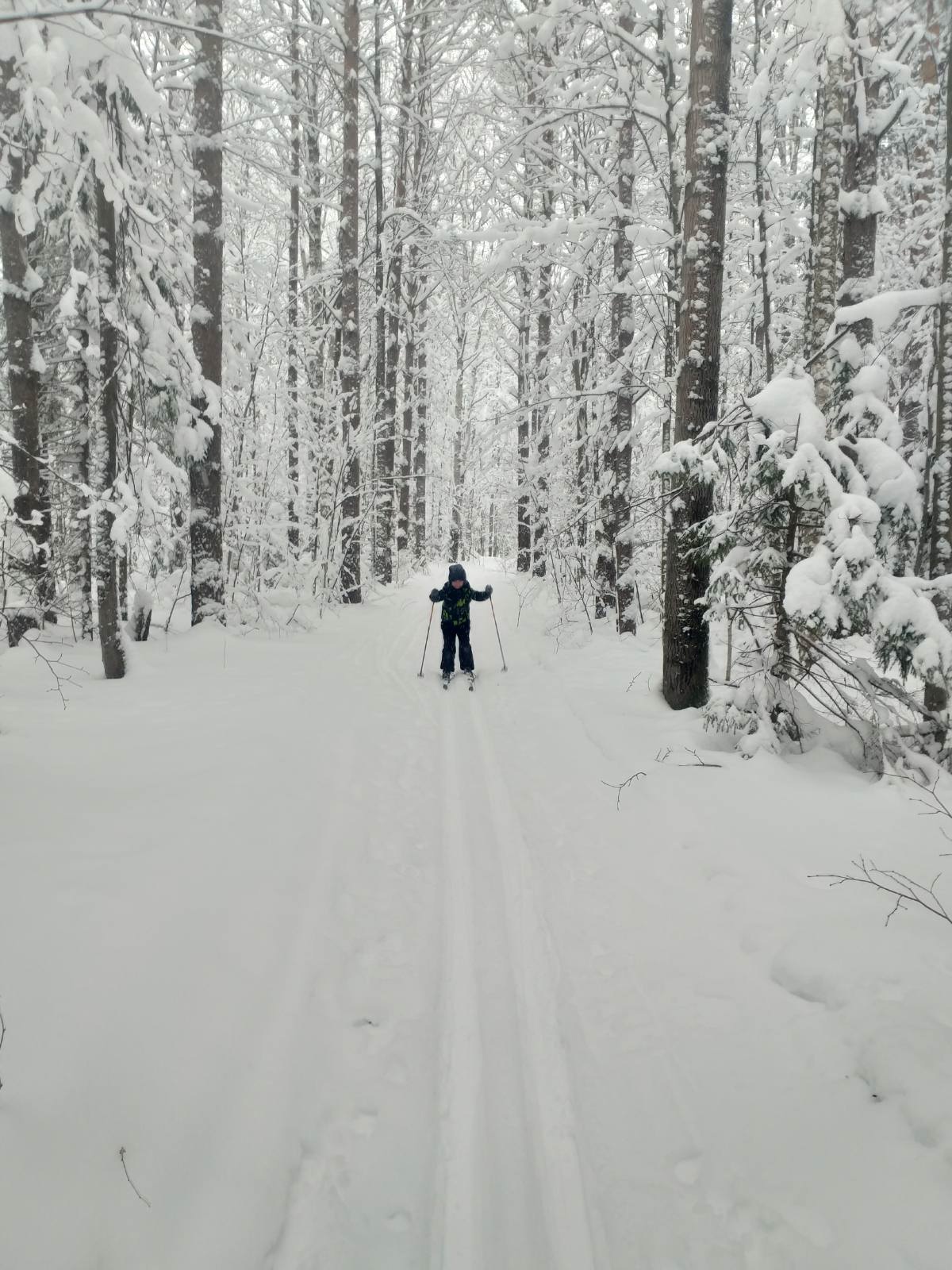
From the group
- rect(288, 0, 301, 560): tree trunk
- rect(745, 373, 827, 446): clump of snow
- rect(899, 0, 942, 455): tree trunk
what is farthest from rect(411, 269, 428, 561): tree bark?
rect(745, 373, 827, 446): clump of snow

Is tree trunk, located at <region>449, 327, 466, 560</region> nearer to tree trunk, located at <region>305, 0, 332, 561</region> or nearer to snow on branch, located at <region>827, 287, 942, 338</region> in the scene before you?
tree trunk, located at <region>305, 0, 332, 561</region>

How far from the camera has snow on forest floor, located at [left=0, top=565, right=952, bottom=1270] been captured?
2.05 m

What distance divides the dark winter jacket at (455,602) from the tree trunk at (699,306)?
3712 millimetres

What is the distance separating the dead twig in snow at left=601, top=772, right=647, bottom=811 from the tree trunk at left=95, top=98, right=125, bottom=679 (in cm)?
573

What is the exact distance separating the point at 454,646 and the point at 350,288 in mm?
9137

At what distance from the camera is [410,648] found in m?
12.0

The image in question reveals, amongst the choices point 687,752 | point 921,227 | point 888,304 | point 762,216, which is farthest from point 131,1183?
point 921,227

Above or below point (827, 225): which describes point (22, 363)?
below

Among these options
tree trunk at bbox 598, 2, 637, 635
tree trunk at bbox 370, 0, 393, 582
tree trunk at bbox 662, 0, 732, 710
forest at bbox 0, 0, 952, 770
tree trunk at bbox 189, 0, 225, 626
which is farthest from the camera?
tree trunk at bbox 370, 0, 393, 582

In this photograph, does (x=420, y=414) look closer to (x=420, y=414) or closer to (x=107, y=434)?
(x=420, y=414)

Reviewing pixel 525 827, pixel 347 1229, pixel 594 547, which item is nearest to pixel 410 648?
pixel 594 547

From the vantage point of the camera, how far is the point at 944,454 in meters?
5.18

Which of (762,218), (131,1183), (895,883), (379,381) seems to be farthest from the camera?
(379,381)

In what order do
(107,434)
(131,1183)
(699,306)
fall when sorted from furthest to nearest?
(107,434)
(699,306)
(131,1183)
